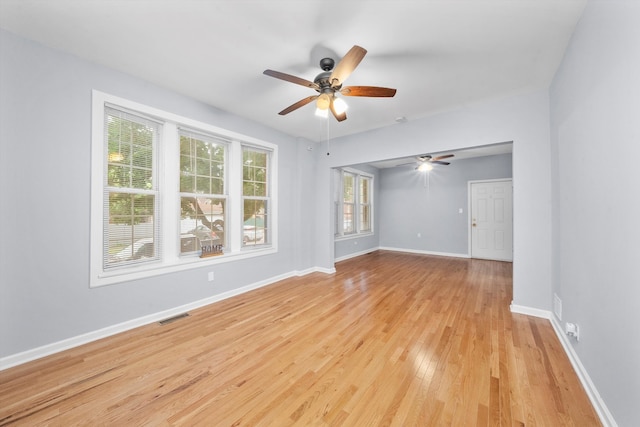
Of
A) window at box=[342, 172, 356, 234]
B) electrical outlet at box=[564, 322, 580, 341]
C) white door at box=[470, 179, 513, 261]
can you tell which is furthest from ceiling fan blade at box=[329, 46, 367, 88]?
white door at box=[470, 179, 513, 261]

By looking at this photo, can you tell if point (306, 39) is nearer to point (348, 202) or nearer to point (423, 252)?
point (348, 202)

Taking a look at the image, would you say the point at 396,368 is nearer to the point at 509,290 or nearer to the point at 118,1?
the point at 509,290

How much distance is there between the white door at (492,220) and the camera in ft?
19.5

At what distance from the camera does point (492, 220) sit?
6184 millimetres

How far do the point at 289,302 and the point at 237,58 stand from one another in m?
3.01

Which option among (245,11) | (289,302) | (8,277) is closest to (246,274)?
(289,302)

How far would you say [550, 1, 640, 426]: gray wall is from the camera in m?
1.20

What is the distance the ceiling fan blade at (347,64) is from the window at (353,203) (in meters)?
4.02

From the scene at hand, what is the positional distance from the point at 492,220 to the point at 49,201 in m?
7.98

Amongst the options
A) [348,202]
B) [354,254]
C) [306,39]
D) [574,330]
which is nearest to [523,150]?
[574,330]

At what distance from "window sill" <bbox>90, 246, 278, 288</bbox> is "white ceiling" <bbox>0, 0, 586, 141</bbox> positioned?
2176mm

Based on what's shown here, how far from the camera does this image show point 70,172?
2301 millimetres

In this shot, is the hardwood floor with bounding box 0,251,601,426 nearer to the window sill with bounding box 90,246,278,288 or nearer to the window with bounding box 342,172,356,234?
the window sill with bounding box 90,246,278,288

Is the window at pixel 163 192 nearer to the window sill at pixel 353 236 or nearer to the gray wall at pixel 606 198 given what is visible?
the window sill at pixel 353 236
